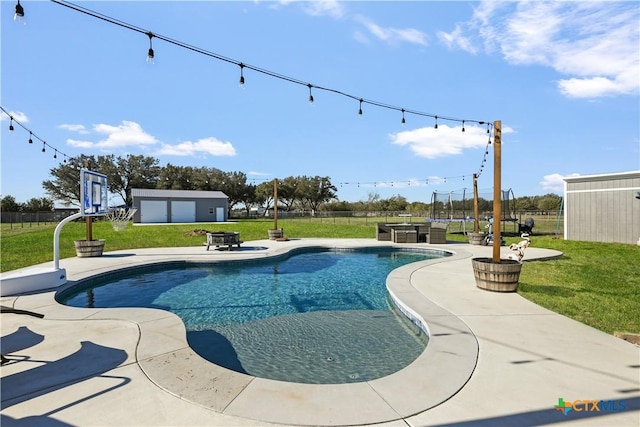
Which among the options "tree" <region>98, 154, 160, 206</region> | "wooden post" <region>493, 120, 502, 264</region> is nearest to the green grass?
"wooden post" <region>493, 120, 502, 264</region>

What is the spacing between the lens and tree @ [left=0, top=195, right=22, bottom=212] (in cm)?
4303

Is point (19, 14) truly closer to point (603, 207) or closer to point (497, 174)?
point (497, 174)

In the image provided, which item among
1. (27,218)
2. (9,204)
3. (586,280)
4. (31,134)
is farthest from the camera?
(9,204)

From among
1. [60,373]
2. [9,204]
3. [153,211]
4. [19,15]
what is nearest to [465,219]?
[60,373]

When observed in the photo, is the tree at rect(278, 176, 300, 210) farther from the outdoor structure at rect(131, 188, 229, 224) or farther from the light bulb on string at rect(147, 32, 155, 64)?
the light bulb on string at rect(147, 32, 155, 64)

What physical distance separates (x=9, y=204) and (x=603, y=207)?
63.3 m

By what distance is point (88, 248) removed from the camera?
998 centimetres

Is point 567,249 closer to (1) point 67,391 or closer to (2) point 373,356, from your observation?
(2) point 373,356

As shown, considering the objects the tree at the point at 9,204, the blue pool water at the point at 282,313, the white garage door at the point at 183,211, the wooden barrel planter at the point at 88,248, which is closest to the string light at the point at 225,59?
the blue pool water at the point at 282,313

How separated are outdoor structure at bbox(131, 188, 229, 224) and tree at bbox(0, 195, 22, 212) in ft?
85.6

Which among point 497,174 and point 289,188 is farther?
point 289,188

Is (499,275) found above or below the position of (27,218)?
below

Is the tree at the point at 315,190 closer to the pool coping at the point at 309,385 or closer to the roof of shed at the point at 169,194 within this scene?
the roof of shed at the point at 169,194

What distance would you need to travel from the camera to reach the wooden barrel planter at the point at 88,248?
991 cm
